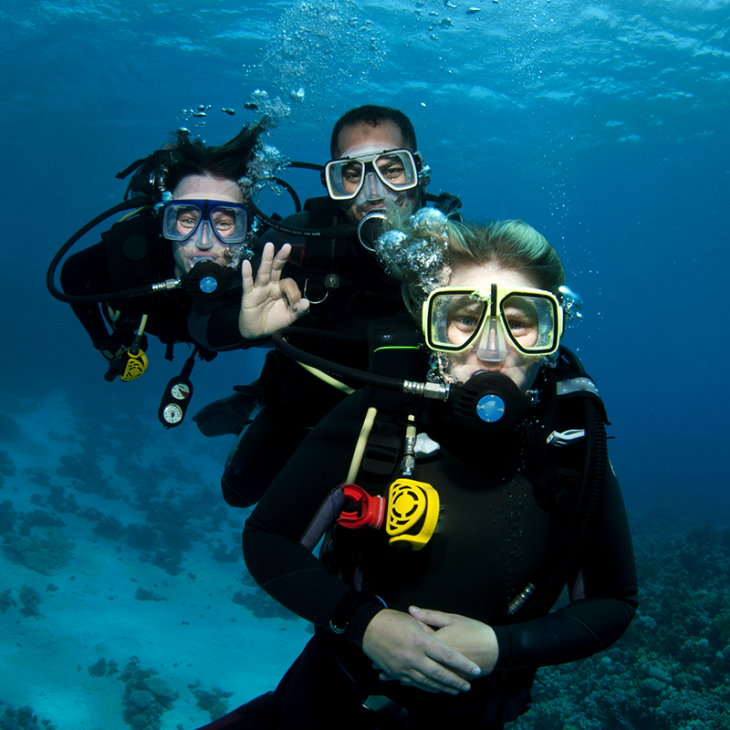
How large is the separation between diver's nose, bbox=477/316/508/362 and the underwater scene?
1.97 ft

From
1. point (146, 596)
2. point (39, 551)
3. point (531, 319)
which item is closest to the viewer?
point (531, 319)

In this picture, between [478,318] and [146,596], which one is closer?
[478,318]

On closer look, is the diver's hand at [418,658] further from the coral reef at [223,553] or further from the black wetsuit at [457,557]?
the coral reef at [223,553]

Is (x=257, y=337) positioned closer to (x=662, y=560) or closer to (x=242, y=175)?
(x=242, y=175)

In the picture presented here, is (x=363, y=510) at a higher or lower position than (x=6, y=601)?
lower

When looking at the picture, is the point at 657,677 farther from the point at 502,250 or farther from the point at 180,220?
the point at 180,220

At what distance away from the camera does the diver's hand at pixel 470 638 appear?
1.49 meters

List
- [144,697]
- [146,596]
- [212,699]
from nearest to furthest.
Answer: [144,697]
[212,699]
[146,596]

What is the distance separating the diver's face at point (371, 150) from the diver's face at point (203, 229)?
3.16 feet

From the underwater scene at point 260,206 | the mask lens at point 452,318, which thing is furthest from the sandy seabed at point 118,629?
the mask lens at point 452,318

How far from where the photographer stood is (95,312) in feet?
14.1

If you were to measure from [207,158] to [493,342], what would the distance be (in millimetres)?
2976

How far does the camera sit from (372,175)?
342 cm

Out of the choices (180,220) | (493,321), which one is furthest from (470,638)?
(180,220)
